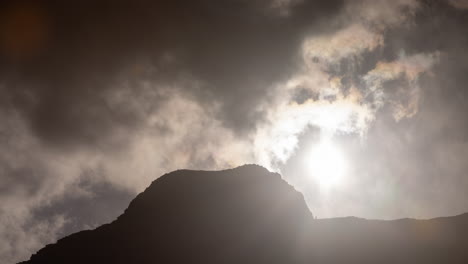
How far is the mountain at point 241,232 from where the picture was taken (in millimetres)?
47938

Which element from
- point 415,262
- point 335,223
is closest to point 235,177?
point 335,223

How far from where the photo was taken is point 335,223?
55375mm

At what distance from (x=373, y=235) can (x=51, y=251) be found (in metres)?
51.7

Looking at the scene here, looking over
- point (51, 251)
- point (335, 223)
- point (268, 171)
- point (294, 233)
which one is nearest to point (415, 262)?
point (335, 223)

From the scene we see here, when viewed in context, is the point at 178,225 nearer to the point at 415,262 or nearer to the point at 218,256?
the point at 218,256

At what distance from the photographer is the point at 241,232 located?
170ft

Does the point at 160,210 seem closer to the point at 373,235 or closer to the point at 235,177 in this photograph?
the point at 235,177

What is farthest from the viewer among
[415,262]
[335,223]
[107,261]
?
[335,223]

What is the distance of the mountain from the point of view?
157ft

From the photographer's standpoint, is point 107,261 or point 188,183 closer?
point 107,261

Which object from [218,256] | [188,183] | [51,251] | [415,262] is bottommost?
[415,262]

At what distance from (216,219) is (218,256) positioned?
5979 mm

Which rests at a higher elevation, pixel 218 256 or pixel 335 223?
pixel 335 223

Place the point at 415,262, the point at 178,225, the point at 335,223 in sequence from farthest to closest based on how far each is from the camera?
the point at 335,223 < the point at 178,225 < the point at 415,262
